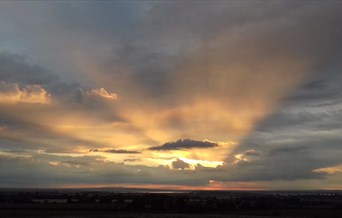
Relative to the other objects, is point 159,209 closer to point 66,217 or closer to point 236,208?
point 236,208

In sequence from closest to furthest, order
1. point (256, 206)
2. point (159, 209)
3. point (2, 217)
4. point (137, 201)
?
point (2, 217) < point (159, 209) < point (137, 201) < point (256, 206)

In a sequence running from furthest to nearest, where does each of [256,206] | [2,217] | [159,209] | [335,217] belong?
1. [256,206]
2. [159,209]
3. [335,217]
4. [2,217]

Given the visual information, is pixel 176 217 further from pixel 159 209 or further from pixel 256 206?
pixel 256 206

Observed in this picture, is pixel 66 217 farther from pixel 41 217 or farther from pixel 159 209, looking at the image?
pixel 159 209

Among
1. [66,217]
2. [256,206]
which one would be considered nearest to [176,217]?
[66,217]

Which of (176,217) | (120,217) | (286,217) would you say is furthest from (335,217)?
(120,217)

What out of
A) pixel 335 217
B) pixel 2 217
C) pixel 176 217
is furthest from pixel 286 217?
pixel 2 217

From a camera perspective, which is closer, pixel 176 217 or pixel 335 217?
pixel 176 217

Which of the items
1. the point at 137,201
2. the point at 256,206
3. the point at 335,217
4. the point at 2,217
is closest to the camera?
the point at 2,217

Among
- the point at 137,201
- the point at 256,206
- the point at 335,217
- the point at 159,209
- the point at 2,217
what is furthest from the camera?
the point at 256,206

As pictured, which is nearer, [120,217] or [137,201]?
[120,217]
